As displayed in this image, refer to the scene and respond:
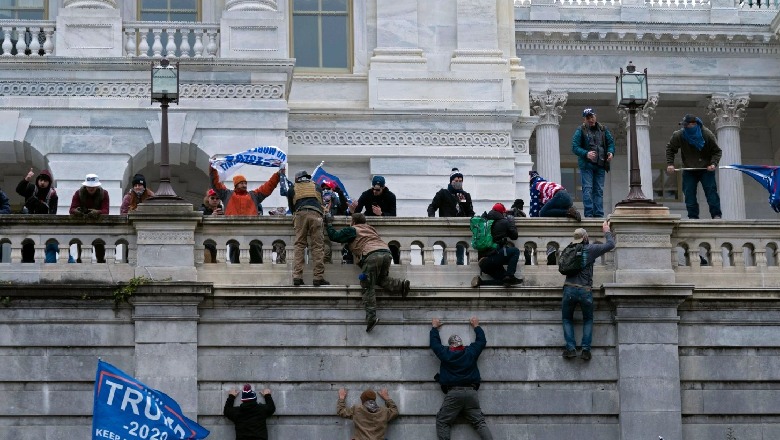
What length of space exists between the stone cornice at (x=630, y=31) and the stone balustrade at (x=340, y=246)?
1078 inches

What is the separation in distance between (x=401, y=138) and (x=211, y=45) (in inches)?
192

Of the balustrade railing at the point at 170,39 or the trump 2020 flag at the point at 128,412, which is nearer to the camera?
the trump 2020 flag at the point at 128,412

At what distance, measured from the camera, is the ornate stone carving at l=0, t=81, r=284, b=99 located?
156 ft

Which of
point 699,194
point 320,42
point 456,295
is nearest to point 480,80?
point 320,42

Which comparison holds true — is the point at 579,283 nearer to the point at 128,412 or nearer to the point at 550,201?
the point at 550,201

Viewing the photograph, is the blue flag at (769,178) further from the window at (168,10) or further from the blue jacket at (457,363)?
the window at (168,10)

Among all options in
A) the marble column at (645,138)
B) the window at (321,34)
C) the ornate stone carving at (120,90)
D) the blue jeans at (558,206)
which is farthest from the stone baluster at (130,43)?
the marble column at (645,138)

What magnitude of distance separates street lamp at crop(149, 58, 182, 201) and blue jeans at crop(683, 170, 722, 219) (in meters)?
9.15

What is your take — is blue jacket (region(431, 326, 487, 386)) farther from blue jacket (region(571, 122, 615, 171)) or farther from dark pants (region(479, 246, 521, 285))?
blue jacket (region(571, 122, 615, 171))

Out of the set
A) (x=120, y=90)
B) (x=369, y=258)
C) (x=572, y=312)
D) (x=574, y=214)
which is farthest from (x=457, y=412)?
(x=120, y=90)

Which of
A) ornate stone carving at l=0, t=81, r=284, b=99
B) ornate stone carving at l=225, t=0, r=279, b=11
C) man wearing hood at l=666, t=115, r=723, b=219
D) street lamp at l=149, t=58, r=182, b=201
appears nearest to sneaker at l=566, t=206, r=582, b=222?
man wearing hood at l=666, t=115, r=723, b=219

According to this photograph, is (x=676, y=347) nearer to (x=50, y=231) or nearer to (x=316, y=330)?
(x=316, y=330)

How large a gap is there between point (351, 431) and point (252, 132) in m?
11.3

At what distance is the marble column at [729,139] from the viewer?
66.2 m
